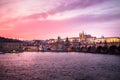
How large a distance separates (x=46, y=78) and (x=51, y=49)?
5309 inches

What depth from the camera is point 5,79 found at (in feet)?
80.7

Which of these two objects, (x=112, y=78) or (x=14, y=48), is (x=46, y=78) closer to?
(x=112, y=78)

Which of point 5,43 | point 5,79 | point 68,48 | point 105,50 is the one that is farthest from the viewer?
point 68,48

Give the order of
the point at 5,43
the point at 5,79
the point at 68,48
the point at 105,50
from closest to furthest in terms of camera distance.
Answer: the point at 5,79 < the point at 105,50 < the point at 5,43 < the point at 68,48

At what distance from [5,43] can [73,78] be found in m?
103

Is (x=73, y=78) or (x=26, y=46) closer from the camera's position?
(x=73, y=78)

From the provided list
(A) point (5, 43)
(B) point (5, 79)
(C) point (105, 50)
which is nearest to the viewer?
(B) point (5, 79)

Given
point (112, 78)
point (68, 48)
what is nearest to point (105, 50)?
point (68, 48)

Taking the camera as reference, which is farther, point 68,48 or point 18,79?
point 68,48

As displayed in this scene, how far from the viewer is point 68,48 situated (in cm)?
15650

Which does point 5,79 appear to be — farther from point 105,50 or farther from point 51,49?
point 51,49

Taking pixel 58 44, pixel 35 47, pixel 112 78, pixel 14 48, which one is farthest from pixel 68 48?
pixel 112 78

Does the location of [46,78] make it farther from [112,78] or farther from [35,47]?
[35,47]

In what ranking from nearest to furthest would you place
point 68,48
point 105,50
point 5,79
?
1. point 5,79
2. point 105,50
3. point 68,48
